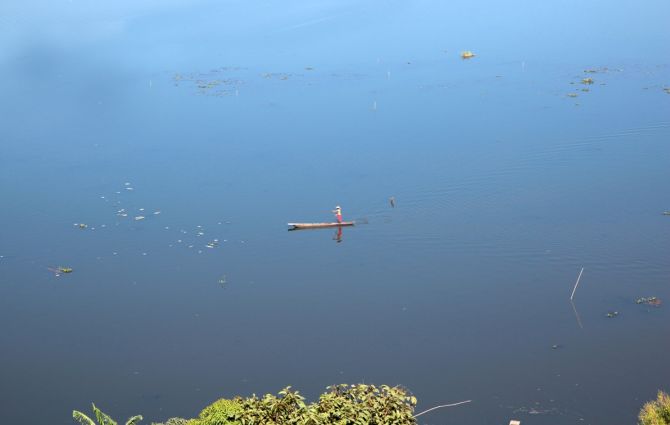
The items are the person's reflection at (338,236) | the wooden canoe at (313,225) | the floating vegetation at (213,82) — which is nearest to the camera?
the person's reflection at (338,236)

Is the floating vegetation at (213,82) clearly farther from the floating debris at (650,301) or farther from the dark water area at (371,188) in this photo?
the floating debris at (650,301)

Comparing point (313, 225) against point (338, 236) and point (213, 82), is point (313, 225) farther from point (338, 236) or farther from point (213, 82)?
point (213, 82)

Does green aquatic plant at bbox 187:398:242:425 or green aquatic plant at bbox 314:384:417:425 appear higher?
green aquatic plant at bbox 314:384:417:425

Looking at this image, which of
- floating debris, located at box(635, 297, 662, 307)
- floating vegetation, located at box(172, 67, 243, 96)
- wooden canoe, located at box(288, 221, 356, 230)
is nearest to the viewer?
floating debris, located at box(635, 297, 662, 307)

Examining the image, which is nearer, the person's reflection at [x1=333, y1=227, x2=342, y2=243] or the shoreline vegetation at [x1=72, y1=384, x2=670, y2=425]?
the shoreline vegetation at [x1=72, y1=384, x2=670, y2=425]

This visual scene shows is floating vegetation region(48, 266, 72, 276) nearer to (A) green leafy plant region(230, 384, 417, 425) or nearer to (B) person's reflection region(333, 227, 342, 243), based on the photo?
(B) person's reflection region(333, 227, 342, 243)

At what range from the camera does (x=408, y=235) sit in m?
18.8

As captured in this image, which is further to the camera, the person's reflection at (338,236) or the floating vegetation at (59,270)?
the person's reflection at (338,236)

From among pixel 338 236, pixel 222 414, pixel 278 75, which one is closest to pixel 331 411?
pixel 222 414

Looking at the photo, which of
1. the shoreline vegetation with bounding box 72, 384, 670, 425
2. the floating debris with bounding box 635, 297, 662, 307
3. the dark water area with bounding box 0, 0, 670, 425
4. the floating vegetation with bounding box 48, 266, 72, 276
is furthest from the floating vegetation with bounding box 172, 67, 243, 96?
the shoreline vegetation with bounding box 72, 384, 670, 425

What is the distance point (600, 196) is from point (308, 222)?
775cm

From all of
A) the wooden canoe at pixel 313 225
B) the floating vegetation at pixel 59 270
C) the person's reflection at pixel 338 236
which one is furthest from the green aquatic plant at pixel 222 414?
the wooden canoe at pixel 313 225

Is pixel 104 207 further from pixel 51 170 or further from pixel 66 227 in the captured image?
pixel 51 170

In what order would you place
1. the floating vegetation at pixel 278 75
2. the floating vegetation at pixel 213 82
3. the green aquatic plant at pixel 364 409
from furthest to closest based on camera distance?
the floating vegetation at pixel 278 75 → the floating vegetation at pixel 213 82 → the green aquatic plant at pixel 364 409
